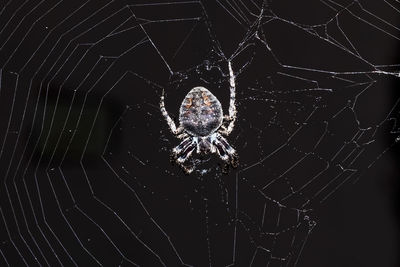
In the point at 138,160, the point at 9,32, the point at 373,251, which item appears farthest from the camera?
the point at 373,251

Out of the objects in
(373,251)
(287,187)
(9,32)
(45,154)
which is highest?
(9,32)

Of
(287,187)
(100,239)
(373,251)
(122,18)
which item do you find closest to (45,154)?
(100,239)

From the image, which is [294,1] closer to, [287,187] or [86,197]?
[287,187]

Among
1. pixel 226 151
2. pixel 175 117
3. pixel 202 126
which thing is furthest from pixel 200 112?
pixel 175 117

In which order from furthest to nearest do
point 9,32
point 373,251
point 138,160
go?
point 373,251 < point 138,160 < point 9,32

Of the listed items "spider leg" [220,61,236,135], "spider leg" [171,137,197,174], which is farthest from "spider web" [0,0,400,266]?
"spider leg" [220,61,236,135]

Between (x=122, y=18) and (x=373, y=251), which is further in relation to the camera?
(x=373, y=251)

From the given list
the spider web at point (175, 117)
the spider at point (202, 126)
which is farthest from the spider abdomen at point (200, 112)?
the spider web at point (175, 117)

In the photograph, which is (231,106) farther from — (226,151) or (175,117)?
(175,117)

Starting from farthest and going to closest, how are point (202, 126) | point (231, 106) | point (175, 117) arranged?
1. point (175, 117)
2. point (202, 126)
3. point (231, 106)
